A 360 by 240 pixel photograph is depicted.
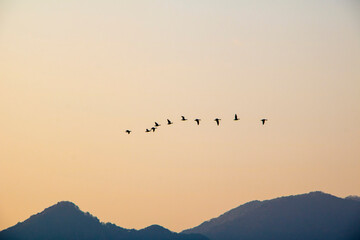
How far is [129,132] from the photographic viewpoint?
18612 centimetres

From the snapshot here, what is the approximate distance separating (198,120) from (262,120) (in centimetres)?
1839

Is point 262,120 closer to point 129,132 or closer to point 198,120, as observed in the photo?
point 198,120

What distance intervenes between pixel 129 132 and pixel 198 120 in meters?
16.5

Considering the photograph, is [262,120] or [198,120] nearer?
[262,120]

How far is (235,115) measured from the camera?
168375 millimetres

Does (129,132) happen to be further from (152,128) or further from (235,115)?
(235,115)

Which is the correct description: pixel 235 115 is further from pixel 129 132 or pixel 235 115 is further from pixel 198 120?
pixel 129 132

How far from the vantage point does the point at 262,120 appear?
173125 mm

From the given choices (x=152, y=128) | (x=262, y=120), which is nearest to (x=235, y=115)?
(x=262, y=120)

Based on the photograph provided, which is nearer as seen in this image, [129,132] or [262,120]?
[262,120]

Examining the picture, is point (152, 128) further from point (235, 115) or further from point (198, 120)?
point (235, 115)

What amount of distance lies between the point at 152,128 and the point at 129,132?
5591mm

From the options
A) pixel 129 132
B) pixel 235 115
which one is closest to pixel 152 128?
pixel 129 132

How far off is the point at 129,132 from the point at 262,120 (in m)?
32.7
